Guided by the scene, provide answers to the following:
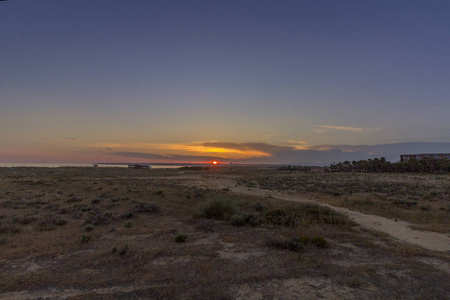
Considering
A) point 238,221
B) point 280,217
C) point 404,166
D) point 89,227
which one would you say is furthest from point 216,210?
point 404,166

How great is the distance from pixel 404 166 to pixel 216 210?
91.1 m

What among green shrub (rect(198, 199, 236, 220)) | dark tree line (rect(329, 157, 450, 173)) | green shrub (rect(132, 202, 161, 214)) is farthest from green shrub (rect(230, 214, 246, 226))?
dark tree line (rect(329, 157, 450, 173))

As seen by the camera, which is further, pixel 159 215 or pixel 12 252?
pixel 159 215

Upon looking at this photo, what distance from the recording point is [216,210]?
1365cm

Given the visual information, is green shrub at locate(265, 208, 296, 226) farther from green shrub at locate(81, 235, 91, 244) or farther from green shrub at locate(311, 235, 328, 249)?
green shrub at locate(81, 235, 91, 244)

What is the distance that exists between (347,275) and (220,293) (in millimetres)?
3464

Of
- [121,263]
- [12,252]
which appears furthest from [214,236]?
[12,252]

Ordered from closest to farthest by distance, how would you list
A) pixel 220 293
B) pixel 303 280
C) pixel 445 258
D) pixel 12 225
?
pixel 220 293 < pixel 303 280 < pixel 445 258 < pixel 12 225

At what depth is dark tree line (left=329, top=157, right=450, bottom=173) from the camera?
7568 cm

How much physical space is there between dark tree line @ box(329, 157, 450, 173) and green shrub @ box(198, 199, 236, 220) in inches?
3508

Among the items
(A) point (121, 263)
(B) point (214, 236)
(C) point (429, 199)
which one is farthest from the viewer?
(C) point (429, 199)

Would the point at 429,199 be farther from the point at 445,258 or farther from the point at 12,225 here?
the point at 12,225

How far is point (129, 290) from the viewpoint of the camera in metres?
5.55

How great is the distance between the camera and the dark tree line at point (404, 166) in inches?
2980
